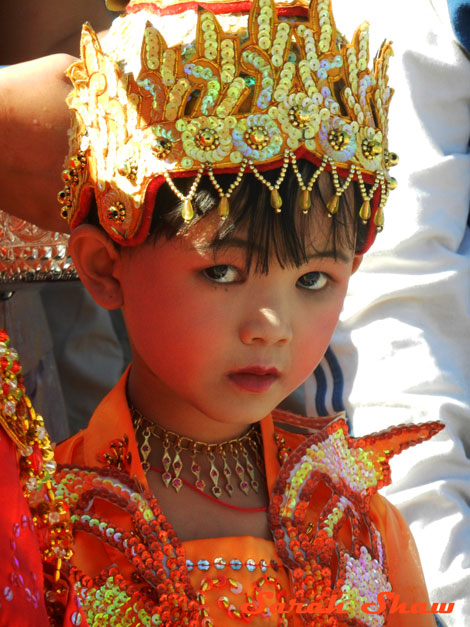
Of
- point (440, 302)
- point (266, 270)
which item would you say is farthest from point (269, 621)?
point (440, 302)

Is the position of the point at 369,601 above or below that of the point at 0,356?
below

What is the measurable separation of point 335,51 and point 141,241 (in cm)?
34

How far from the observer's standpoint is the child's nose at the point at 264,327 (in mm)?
1014

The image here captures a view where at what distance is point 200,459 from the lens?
117 cm

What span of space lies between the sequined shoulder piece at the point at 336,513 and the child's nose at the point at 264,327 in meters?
0.25

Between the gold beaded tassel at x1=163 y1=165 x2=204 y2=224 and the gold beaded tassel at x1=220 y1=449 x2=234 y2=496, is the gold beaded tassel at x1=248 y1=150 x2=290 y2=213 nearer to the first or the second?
the gold beaded tassel at x1=163 y1=165 x2=204 y2=224

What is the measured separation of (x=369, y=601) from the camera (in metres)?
1.16

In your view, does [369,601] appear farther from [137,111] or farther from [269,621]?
[137,111]

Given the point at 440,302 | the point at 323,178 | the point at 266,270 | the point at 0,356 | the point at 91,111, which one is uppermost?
the point at 440,302

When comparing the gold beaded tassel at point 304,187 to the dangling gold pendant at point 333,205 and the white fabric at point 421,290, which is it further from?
the white fabric at point 421,290

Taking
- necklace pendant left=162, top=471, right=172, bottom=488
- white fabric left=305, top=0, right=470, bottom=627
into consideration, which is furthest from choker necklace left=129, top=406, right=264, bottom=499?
white fabric left=305, top=0, right=470, bottom=627

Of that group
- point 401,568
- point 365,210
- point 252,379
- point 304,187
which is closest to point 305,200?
point 304,187

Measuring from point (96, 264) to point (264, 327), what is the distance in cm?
26

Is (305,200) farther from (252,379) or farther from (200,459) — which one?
(200,459)
